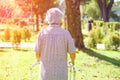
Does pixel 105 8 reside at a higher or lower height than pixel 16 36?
higher

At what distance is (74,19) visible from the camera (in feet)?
55.9

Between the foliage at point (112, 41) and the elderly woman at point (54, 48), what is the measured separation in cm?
1260

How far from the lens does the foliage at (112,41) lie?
18548 millimetres

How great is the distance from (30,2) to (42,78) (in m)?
36.1

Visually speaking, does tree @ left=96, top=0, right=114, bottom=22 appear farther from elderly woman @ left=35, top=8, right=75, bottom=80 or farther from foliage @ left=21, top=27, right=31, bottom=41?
elderly woman @ left=35, top=8, right=75, bottom=80

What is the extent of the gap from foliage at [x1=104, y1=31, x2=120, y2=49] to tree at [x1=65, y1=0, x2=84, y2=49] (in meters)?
2.09

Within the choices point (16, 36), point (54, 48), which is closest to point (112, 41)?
point (16, 36)

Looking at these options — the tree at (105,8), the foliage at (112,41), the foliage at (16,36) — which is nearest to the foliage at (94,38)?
the foliage at (112,41)

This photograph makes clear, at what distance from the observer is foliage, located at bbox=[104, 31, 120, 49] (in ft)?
60.9

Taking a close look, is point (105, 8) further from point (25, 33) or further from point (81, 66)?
point (81, 66)

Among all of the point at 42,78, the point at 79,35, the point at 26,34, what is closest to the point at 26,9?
the point at 26,34

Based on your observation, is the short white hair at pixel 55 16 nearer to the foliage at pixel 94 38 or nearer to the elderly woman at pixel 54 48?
the elderly woman at pixel 54 48

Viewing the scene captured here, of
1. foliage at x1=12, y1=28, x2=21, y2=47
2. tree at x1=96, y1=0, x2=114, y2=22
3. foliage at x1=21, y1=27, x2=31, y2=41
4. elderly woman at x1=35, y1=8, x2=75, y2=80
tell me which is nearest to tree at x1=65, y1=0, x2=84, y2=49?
foliage at x1=12, y1=28, x2=21, y2=47

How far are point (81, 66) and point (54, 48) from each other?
6.63m
